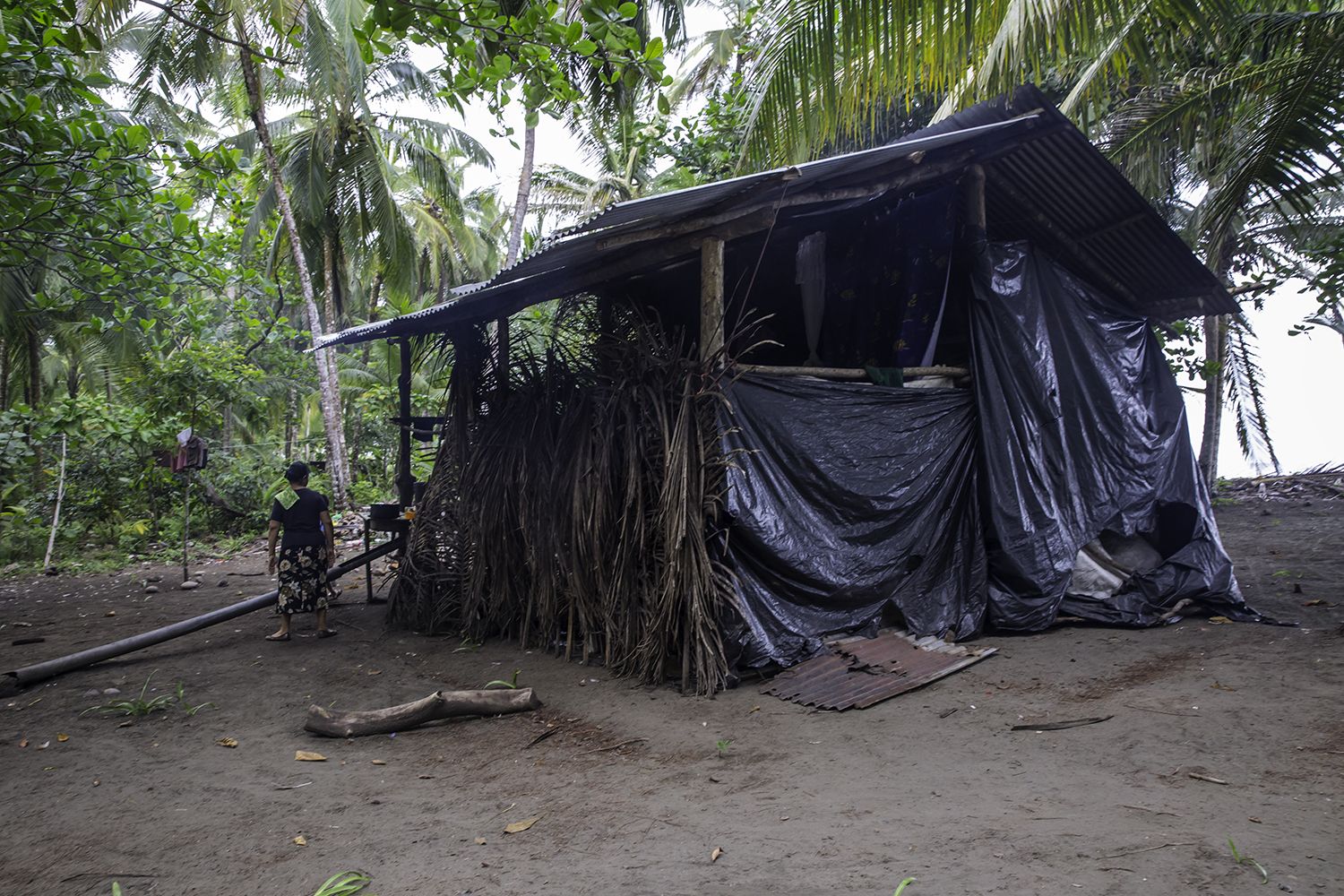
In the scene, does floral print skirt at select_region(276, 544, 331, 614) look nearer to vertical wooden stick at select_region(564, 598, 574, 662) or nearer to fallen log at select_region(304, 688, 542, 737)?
fallen log at select_region(304, 688, 542, 737)

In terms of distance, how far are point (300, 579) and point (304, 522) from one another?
49 cm

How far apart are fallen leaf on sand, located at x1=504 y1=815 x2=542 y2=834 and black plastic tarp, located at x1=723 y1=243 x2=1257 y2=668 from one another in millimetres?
2045

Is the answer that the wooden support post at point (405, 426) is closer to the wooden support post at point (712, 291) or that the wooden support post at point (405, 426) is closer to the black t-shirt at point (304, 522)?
the black t-shirt at point (304, 522)

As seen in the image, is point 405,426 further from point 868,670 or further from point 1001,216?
point 1001,216

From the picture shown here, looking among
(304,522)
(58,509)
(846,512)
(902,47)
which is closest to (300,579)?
(304,522)

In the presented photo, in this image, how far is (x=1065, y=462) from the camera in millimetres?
6898

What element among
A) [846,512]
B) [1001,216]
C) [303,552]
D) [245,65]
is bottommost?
[303,552]

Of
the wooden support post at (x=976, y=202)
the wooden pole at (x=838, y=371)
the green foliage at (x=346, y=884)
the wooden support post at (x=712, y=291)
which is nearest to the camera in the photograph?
the green foliage at (x=346, y=884)

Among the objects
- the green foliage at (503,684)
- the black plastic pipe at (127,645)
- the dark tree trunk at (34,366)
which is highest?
the dark tree trunk at (34,366)

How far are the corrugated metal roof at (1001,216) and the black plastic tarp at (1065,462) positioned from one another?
1.88ft

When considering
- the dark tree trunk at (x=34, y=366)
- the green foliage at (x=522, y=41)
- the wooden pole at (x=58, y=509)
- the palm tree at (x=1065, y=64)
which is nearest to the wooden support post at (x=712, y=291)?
the palm tree at (x=1065, y=64)

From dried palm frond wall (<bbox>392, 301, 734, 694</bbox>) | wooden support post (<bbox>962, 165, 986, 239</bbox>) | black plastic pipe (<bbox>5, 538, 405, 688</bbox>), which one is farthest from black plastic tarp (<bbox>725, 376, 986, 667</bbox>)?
black plastic pipe (<bbox>5, 538, 405, 688</bbox>)

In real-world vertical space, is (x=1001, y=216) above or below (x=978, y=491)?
above

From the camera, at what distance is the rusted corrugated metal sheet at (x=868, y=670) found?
5.18 meters
